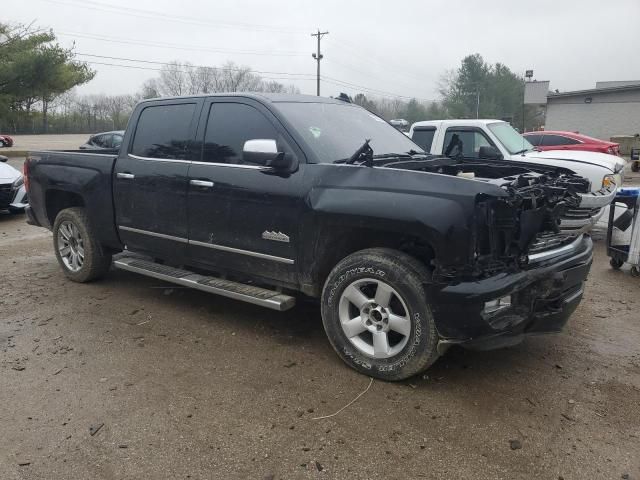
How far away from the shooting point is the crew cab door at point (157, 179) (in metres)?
4.77

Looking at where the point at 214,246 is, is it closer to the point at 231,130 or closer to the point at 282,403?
the point at 231,130

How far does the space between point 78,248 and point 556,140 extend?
14.2 m

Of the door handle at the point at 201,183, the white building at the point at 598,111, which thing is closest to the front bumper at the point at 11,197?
the door handle at the point at 201,183

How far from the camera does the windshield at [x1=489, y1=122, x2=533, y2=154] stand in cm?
865

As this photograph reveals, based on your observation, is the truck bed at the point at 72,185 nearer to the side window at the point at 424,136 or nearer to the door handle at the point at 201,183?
the door handle at the point at 201,183

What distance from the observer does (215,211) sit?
4.47m

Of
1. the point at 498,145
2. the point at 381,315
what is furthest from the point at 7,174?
the point at 381,315

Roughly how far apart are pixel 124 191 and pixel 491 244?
138 inches

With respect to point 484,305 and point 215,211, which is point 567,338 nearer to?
point 484,305

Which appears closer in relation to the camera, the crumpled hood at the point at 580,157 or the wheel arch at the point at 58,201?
the wheel arch at the point at 58,201

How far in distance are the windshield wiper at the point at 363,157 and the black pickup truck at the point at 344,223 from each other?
0.02 m

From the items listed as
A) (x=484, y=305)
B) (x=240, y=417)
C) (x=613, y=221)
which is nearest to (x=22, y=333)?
(x=240, y=417)

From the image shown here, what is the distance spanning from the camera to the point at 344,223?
3.70 m

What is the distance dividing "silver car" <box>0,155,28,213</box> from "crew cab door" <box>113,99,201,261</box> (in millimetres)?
6127
